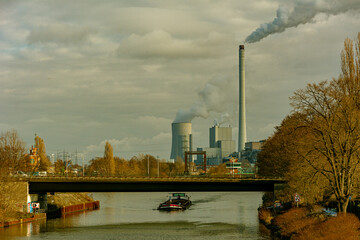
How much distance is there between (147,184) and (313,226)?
1833 inches

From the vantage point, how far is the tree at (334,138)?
53438 mm

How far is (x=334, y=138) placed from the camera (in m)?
54.2

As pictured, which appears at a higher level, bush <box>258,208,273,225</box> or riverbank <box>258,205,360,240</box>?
riverbank <box>258,205,360,240</box>

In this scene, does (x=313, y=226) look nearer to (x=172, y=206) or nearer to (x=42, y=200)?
(x=42, y=200)

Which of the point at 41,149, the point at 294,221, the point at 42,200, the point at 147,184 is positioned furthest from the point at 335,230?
the point at 41,149

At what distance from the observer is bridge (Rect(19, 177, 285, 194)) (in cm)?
9419

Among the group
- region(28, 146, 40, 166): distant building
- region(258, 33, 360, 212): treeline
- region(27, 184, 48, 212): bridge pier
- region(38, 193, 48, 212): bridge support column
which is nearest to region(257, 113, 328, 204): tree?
region(258, 33, 360, 212): treeline

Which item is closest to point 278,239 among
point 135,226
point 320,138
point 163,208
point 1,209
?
point 320,138

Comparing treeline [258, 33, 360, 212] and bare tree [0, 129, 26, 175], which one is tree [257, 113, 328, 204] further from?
bare tree [0, 129, 26, 175]

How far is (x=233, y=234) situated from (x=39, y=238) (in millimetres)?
24996

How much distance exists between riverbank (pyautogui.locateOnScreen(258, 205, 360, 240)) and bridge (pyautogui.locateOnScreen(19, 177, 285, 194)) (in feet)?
57.2

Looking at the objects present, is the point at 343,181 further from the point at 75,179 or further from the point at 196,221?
the point at 75,179

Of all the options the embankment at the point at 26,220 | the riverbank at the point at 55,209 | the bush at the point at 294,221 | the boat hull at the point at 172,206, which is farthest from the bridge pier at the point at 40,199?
the bush at the point at 294,221

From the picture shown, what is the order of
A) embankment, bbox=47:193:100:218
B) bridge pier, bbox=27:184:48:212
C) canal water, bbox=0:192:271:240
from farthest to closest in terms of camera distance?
embankment, bbox=47:193:100:218
bridge pier, bbox=27:184:48:212
canal water, bbox=0:192:271:240
